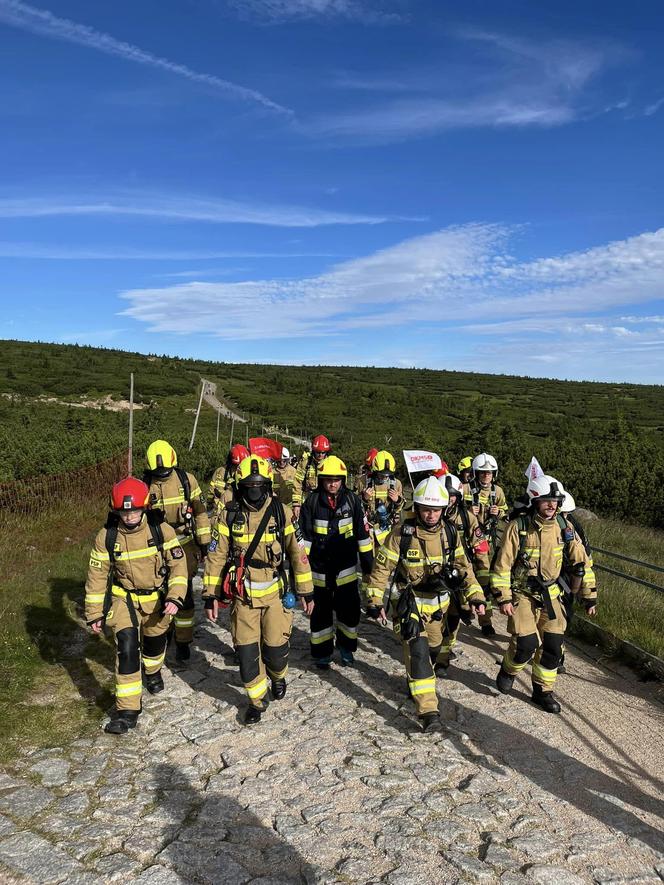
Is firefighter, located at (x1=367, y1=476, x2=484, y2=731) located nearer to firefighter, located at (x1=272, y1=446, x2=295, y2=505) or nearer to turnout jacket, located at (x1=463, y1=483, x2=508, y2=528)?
turnout jacket, located at (x1=463, y1=483, x2=508, y2=528)

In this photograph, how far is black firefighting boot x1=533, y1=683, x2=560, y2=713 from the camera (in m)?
5.94

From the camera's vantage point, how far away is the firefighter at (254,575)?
569cm

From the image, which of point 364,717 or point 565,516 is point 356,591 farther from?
point 565,516

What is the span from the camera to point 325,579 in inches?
270

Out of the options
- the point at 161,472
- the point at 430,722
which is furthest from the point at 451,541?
the point at 161,472

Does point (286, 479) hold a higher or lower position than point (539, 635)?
higher

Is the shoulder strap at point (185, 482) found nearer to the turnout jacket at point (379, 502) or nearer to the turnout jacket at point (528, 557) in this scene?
the turnout jacket at point (379, 502)

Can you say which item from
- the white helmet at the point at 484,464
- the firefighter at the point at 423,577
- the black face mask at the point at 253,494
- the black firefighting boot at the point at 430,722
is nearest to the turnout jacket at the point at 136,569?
the black face mask at the point at 253,494

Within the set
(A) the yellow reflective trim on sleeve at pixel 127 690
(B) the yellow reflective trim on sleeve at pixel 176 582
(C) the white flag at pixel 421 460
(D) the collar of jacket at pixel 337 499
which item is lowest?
(A) the yellow reflective trim on sleeve at pixel 127 690

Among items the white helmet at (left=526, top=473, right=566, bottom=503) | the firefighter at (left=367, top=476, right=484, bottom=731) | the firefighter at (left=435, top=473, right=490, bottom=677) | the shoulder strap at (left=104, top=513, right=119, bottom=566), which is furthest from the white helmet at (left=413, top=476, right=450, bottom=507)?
the shoulder strap at (left=104, top=513, right=119, bottom=566)

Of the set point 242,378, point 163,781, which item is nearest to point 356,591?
point 163,781

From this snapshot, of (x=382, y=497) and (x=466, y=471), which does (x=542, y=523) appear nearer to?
(x=466, y=471)

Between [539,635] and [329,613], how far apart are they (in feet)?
7.43

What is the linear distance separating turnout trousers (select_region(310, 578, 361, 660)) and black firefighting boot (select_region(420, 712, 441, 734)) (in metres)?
1.63
